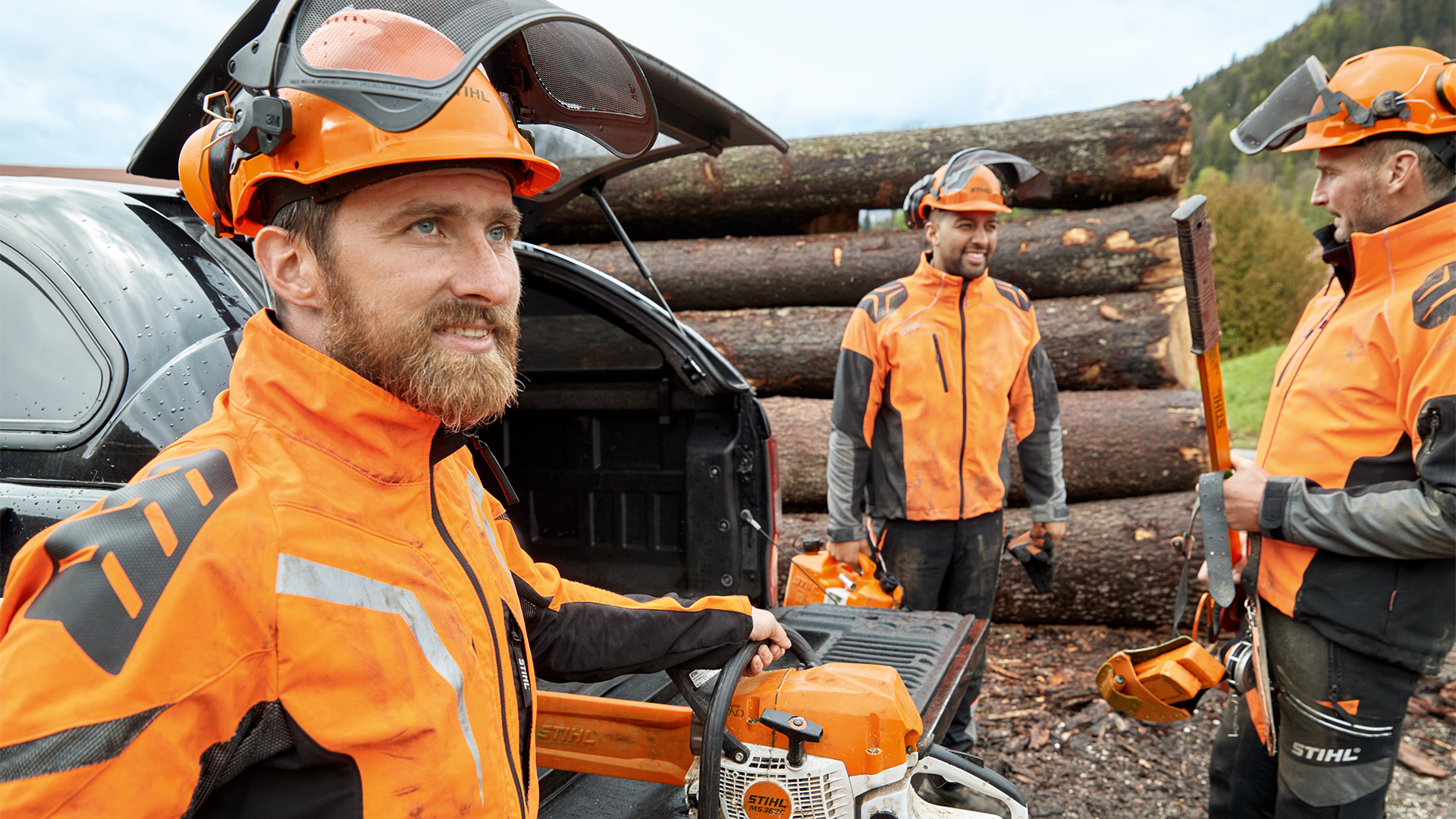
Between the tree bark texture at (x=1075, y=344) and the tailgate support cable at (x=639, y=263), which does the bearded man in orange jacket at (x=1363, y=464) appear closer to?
the tailgate support cable at (x=639, y=263)

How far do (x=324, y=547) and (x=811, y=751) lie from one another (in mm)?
969

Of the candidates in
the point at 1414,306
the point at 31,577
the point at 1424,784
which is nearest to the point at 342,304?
the point at 31,577

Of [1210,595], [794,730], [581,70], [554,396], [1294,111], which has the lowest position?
[1210,595]

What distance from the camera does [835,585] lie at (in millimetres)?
3336

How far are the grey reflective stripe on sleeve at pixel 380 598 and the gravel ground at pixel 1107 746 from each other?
107 inches

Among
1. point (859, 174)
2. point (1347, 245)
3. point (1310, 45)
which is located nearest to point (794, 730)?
point (1347, 245)

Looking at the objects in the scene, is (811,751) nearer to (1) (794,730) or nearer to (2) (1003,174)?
(1) (794,730)

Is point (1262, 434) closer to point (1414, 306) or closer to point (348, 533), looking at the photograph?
point (1414, 306)

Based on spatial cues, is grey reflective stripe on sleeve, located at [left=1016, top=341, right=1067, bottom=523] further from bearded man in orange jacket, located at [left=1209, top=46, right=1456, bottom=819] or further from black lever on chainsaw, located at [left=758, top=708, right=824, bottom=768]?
black lever on chainsaw, located at [left=758, top=708, right=824, bottom=768]

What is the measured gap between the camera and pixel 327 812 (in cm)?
94

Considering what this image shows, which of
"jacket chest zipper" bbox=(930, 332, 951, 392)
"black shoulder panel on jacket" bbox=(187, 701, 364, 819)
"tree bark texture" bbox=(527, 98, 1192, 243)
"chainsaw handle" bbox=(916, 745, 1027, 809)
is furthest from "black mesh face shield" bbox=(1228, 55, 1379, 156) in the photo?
"black shoulder panel on jacket" bbox=(187, 701, 364, 819)

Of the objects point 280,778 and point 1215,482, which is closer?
point 280,778

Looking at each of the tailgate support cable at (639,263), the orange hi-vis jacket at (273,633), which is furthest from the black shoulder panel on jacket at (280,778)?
the tailgate support cable at (639,263)

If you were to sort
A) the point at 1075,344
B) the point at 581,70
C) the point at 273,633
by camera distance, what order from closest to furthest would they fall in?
the point at 273,633
the point at 581,70
the point at 1075,344
